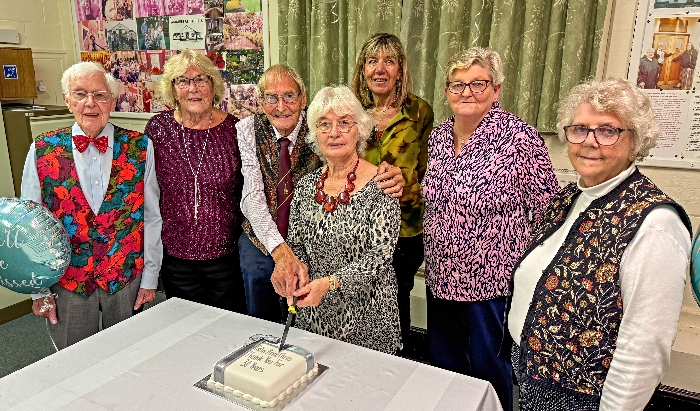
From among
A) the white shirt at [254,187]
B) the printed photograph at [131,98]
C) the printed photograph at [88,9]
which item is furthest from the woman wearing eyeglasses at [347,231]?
the printed photograph at [88,9]

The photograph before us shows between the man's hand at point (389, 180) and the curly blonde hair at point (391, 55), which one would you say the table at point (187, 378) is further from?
the curly blonde hair at point (391, 55)

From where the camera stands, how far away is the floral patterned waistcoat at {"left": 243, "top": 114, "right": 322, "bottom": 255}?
2057 mm

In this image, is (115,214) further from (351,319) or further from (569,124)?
(569,124)

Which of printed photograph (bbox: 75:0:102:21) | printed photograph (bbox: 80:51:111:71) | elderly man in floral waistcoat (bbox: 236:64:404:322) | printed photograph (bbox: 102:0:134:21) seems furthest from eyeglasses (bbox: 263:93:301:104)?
printed photograph (bbox: 75:0:102:21)

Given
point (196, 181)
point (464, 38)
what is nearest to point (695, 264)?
point (196, 181)

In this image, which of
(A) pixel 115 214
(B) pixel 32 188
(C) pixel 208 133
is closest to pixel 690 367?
(C) pixel 208 133

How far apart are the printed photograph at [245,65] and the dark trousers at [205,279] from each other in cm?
162

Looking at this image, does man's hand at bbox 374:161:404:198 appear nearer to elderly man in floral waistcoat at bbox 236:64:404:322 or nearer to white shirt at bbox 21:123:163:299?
elderly man in floral waistcoat at bbox 236:64:404:322

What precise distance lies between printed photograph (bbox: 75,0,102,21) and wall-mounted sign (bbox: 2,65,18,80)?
2.71ft

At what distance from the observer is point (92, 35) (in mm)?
4004

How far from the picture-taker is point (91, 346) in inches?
59.5

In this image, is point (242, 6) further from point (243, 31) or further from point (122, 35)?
point (122, 35)

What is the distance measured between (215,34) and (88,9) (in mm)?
1301

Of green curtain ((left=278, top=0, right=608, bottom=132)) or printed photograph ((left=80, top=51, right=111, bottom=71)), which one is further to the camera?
printed photograph ((left=80, top=51, right=111, bottom=71))
